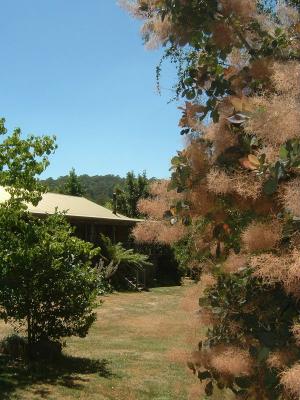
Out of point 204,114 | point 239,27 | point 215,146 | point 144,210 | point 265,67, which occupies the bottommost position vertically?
point 144,210

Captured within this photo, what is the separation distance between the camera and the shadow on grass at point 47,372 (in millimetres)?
7129

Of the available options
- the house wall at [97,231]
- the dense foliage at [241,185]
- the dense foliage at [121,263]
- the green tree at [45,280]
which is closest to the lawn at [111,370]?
the dense foliage at [241,185]

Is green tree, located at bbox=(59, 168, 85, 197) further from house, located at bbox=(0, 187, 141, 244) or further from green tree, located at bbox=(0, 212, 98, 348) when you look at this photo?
green tree, located at bbox=(0, 212, 98, 348)

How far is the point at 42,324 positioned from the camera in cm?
877

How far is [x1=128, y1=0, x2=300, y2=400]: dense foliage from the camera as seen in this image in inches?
74.4

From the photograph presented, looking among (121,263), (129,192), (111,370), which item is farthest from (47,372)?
(129,192)

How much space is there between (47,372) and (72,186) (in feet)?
127

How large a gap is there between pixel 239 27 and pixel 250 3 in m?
0.16

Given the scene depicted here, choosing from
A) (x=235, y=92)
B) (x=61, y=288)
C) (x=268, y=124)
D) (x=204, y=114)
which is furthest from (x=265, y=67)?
(x=61, y=288)

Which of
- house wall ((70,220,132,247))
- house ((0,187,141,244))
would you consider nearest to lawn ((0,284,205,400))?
house ((0,187,141,244))

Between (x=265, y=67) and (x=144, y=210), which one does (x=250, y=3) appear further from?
(x=144, y=210)

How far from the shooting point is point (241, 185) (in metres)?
2.05

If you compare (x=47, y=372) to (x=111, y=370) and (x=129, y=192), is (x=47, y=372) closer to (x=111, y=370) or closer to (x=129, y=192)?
(x=111, y=370)

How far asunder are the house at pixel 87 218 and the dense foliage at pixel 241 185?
1700cm
